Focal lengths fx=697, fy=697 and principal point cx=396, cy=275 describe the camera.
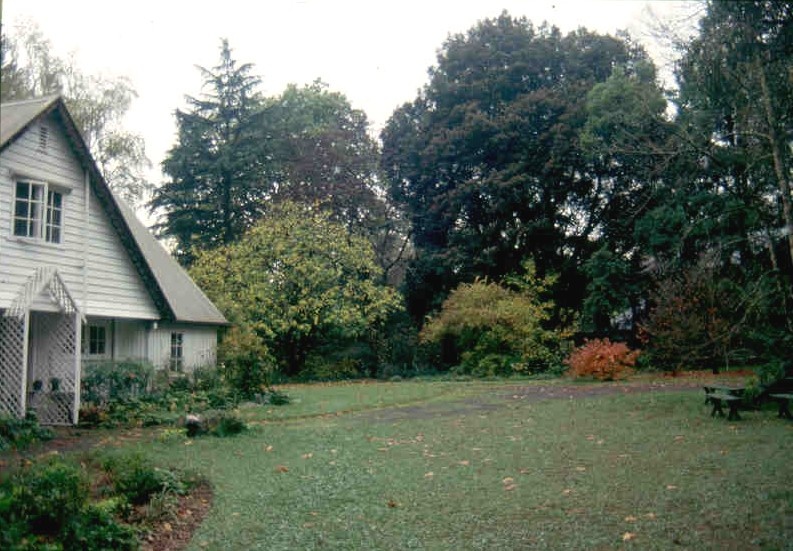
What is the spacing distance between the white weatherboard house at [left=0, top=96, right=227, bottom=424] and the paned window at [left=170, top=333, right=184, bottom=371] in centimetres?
179

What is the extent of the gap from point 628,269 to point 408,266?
474 inches

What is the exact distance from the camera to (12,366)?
1458 cm

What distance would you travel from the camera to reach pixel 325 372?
33.0 meters

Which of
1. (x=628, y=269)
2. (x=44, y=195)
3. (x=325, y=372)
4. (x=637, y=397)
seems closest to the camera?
(x=44, y=195)

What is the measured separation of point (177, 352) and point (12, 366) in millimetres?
8287

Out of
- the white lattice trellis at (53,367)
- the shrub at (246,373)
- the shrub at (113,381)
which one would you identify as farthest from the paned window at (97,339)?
the shrub at (246,373)

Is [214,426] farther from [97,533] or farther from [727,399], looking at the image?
[727,399]

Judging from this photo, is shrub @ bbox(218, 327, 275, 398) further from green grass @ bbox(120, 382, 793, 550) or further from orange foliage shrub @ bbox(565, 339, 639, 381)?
orange foliage shrub @ bbox(565, 339, 639, 381)

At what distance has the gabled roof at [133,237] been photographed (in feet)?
49.2

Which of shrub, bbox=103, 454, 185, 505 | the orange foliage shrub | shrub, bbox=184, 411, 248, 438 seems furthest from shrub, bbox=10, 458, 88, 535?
the orange foliage shrub

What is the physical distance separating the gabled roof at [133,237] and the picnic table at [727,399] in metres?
13.0

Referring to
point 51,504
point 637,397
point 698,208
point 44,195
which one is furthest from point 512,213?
point 51,504

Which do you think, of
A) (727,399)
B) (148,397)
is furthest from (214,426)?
(727,399)

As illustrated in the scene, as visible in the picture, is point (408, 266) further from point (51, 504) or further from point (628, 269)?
point (51, 504)
